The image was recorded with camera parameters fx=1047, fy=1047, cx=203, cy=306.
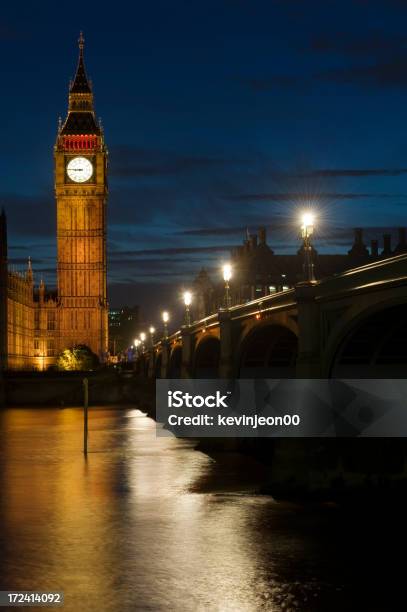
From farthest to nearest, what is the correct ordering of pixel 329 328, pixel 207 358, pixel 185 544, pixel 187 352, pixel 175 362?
pixel 175 362, pixel 207 358, pixel 187 352, pixel 329 328, pixel 185 544

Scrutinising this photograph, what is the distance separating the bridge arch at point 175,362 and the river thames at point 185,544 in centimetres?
4620

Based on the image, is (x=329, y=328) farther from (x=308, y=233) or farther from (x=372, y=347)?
(x=308, y=233)

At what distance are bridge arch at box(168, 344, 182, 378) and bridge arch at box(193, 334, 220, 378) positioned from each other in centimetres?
694

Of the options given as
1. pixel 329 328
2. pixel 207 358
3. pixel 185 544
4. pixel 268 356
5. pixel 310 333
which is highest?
pixel 207 358

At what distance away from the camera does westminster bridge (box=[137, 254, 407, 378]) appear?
3266cm

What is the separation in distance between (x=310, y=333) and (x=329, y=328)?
996 mm

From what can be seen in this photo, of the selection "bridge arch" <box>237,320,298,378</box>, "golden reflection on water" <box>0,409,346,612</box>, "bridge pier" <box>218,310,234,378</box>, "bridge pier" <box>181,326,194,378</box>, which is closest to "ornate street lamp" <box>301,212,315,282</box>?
"golden reflection on water" <box>0,409,346,612</box>

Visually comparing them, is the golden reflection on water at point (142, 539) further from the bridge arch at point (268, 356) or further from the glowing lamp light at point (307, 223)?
the glowing lamp light at point (307, 223)

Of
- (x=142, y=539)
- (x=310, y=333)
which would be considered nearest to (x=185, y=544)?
(x=142, y=539)

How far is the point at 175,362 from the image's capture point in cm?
10275

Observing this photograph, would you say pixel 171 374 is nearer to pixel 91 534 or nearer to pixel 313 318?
pixel 313 318

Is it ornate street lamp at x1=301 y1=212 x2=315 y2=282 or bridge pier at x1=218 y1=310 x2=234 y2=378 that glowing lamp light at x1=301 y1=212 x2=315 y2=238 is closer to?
ornate street lamp at x1=301 y1=212 x2=315 y2=282

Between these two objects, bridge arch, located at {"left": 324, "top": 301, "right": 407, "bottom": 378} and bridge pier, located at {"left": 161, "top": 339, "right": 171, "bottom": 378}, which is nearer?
bridge arch, located at {"left": 324, "top": 301, "right": 407, "bottom": 378}

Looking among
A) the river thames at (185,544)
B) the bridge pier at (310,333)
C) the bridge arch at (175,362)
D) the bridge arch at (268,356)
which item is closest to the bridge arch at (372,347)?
the bridge pier at (310,333)
